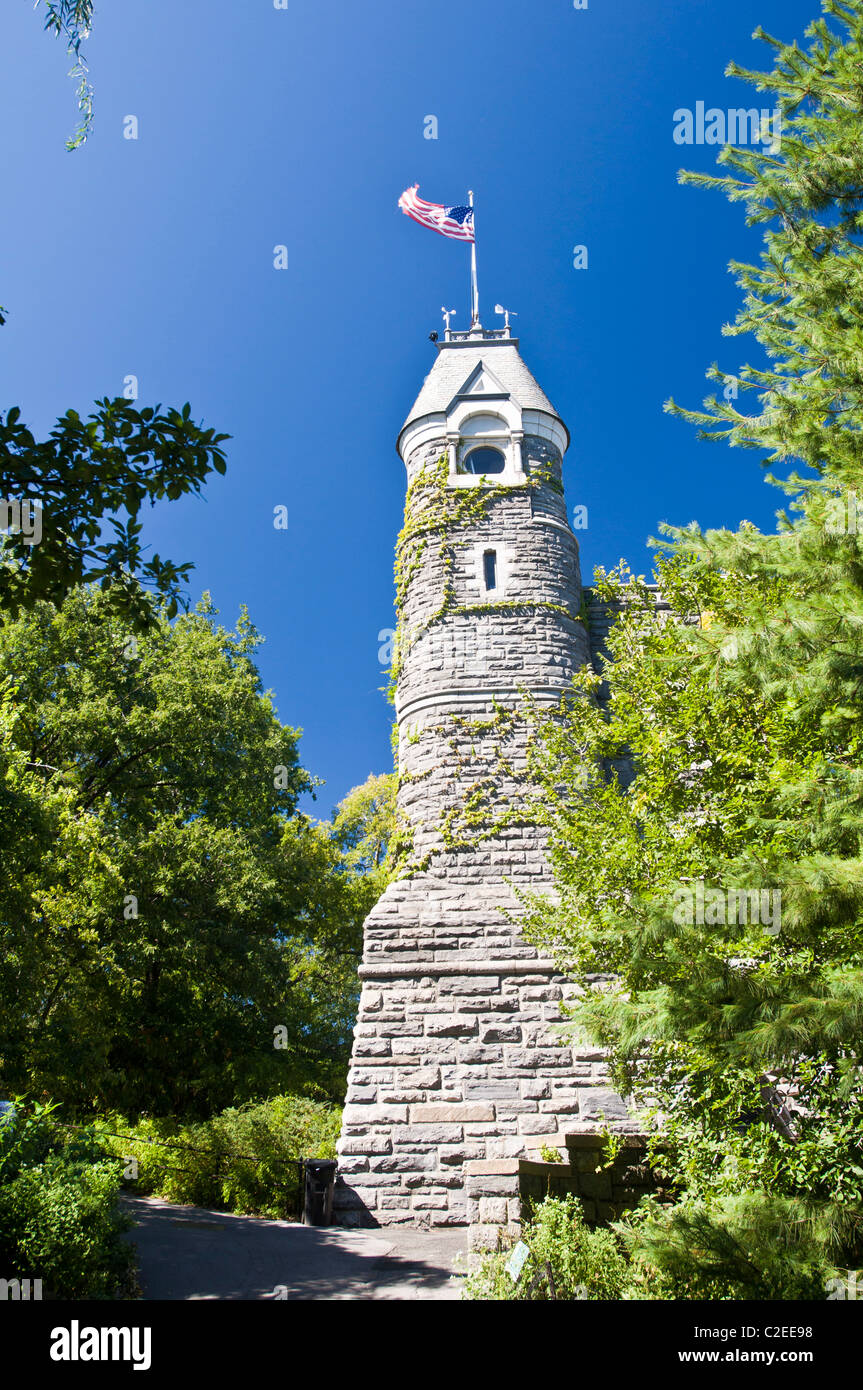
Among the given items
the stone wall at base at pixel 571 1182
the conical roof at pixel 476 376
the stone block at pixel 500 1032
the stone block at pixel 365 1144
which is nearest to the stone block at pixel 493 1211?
the stone wall at base at pixel 571 1182

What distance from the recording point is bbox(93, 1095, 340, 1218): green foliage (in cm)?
1045

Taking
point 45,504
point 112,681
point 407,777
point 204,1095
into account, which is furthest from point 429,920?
point 112,681

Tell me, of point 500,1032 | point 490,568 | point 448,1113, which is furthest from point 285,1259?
point 490,568

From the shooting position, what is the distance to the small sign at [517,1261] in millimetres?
5531

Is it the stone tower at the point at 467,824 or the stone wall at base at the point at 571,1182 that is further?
the stone tower at the point at 467,824

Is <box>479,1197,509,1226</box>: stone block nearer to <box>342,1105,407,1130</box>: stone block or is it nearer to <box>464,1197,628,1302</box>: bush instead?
<box>464,1197,628,1302</box>: bush

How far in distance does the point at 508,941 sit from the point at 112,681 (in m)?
11.5

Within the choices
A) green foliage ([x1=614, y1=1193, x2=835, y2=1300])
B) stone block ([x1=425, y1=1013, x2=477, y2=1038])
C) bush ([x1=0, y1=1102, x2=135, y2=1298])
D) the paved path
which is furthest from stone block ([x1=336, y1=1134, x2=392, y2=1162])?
green foliage ([x1=614, y1=1193, x2=835, y2=1300])

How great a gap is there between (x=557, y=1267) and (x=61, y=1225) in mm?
3313

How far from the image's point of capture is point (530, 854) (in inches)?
475

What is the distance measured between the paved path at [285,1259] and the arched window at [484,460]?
11012mm

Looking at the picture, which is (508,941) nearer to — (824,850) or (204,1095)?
(824,850)

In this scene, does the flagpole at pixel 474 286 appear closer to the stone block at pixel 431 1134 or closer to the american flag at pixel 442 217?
the american flag at pixel 442 217

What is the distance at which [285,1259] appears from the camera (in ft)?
25.5
